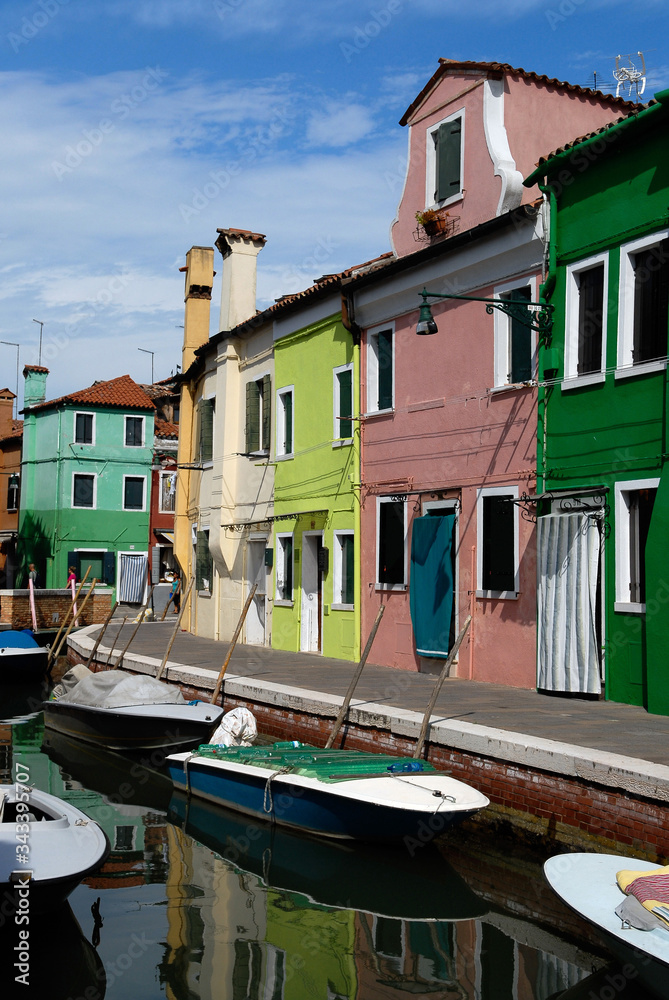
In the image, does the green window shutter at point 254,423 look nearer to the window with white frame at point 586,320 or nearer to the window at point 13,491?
the window with white frame at point 586,320

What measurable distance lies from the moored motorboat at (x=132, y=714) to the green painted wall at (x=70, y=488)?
24.7 meters

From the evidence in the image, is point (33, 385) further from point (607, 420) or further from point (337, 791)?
point (337, 791)

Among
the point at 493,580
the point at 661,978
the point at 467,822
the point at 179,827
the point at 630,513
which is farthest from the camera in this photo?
the point at 493,580

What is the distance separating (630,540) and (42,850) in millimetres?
7928

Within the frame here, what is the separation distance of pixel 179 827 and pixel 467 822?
3.52m

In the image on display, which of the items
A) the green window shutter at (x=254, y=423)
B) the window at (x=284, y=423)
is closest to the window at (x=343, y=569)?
the window at (x=284, y=423)

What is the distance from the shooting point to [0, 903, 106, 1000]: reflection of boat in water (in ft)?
22.9

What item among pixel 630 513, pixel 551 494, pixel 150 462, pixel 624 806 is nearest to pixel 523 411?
pixel 551 494

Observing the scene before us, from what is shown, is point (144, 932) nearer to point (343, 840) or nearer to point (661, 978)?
point (343, 840)

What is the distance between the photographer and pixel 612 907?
256 inches

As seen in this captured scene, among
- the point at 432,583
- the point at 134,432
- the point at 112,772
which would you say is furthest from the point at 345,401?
the point at 134,432

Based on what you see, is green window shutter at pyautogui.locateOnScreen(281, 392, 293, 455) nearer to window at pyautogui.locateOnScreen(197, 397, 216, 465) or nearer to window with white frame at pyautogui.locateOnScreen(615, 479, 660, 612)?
window at pyautogui.locateOnScreen(197, 397, 216, 465)

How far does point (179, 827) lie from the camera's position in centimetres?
1147

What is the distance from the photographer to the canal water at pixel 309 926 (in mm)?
7020
